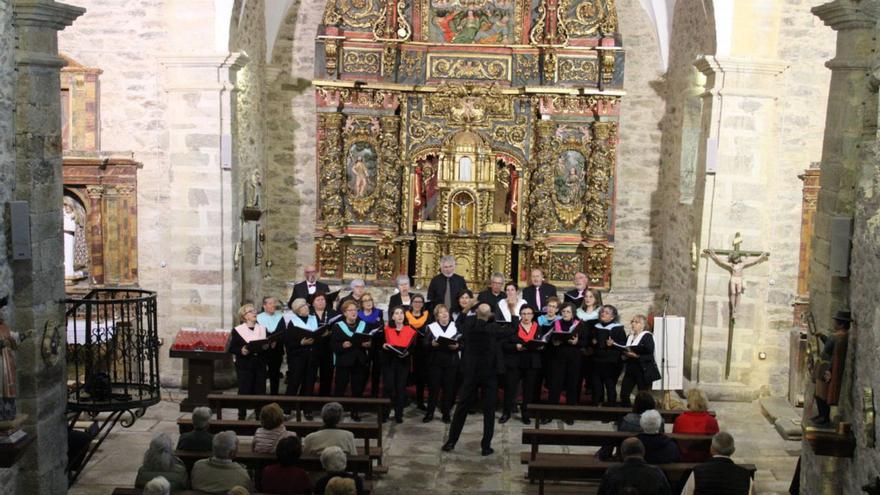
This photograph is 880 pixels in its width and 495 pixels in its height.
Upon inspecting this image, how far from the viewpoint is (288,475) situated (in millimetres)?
7992

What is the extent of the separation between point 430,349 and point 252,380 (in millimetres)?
2046

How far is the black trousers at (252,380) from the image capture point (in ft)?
40.3

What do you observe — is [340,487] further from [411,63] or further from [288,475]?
[411,63]

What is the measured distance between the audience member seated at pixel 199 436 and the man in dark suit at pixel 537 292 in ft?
19.2

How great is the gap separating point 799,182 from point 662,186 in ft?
10.4

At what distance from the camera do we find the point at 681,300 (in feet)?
49.9

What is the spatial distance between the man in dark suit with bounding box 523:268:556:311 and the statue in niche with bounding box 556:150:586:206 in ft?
9.99

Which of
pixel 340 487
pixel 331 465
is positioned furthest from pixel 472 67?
pixel 340 487

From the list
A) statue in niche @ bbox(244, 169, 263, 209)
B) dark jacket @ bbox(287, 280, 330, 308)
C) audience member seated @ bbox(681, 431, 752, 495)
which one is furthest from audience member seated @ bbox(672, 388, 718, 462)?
statue in niche @ bbox(244, 169, 263, 209)

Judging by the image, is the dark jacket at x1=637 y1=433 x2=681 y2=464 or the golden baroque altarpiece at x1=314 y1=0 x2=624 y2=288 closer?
the dark jacket at x1=637 y1=433 x2=681 y2=464

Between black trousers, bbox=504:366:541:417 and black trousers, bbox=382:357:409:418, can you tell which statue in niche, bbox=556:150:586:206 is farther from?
black trousers, bbox=382:357:409:418

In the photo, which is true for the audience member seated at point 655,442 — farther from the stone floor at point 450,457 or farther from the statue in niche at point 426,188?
the statue in niche at point 426,188

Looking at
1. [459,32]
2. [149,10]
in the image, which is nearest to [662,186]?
[459,32]

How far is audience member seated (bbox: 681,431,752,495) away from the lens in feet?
25.9
